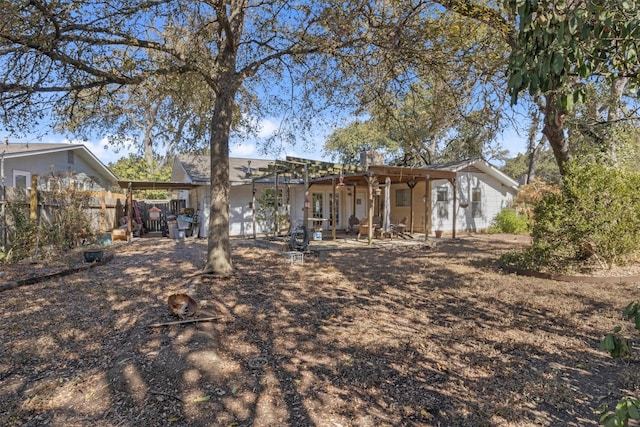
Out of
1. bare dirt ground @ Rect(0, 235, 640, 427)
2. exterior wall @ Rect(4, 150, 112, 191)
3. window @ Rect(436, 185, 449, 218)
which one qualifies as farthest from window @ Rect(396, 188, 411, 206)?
exterior wall @ Rect(4, 150, 112, 191)

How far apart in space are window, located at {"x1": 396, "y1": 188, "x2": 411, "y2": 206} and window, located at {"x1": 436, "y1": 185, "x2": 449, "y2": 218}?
1.43m

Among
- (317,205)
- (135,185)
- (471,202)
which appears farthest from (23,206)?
(471,202)

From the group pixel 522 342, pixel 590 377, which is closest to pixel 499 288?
pixel 522 342

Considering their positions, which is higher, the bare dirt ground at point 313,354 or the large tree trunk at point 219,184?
the large tree trunk at point 219,184

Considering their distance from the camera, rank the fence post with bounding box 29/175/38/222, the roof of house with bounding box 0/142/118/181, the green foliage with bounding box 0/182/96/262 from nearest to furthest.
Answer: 1. the green foliage with bounding box 0/182/96/262
2. the fence post with bounding box 29/175/38/222
3. the roof of house with bounding box 0/142/118/181

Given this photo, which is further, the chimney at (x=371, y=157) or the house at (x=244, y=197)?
the chimney at (x=371, y=157)

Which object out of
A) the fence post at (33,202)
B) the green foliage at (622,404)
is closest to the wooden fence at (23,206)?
the fence post at (33,202)

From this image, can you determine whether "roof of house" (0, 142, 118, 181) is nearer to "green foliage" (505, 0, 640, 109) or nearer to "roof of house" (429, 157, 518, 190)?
Answer: "green foliage" (505, 0, 640, 109)

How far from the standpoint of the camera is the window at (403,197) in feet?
62.9

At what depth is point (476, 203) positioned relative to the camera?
64.2ft

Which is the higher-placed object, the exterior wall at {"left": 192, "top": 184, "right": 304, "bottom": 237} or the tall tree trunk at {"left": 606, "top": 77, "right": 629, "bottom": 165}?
the tall tree trunk at {"left": 606, "top": 77, "right": 629, "bottom": 165}

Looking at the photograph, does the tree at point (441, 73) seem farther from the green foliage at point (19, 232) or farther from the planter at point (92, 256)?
the green foliage at point (19, 232)

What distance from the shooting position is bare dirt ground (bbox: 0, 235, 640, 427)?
A: 2.88 meters

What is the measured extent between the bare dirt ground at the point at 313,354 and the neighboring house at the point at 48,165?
501 centimetres
